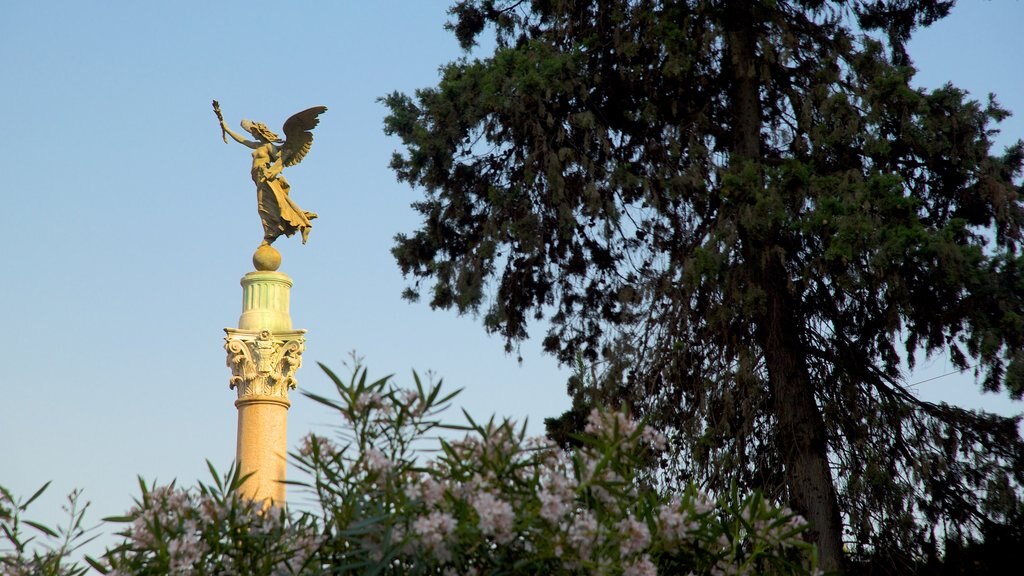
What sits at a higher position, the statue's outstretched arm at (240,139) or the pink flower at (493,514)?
the statue's outstretched arm at (240,139)

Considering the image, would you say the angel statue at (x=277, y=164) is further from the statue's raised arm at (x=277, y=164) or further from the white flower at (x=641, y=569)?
the white flower at (x=641, y=569)

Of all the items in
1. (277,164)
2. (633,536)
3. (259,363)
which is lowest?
(633,536)

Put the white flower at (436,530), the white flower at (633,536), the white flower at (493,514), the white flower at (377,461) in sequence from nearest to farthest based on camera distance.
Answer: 1. the white flower at (436,530)
2. the white flower at (493,514)
3. the white flower at (633,536)
4. the white flower at (377,461)

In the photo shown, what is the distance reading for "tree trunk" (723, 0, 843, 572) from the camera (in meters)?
11.8

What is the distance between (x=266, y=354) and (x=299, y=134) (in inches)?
118

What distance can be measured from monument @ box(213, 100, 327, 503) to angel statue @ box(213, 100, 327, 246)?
1 cm

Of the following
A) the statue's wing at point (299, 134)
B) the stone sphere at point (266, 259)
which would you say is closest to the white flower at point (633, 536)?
the stone sphere at point (266, 259)

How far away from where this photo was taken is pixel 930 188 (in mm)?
12492

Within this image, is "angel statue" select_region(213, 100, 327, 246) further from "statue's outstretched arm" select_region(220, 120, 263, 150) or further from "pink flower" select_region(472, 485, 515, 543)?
"pink flower" select_region(472, 485, 515, 543)

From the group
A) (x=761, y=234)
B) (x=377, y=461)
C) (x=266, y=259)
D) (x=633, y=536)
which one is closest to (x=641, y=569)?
(x=633, y=536)

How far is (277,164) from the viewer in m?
15.1

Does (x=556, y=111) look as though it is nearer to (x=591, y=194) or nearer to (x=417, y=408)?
(x=591, y=194)

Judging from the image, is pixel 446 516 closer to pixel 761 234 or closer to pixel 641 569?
pixel 641 569

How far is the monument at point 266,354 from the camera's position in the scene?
13.0m
